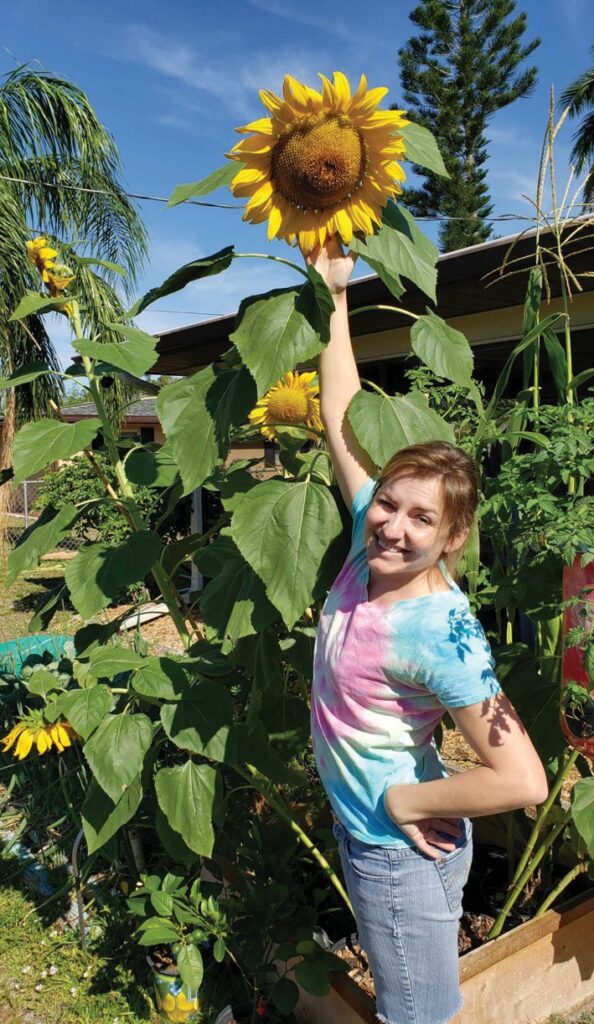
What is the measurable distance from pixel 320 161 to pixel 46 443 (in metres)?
0.70

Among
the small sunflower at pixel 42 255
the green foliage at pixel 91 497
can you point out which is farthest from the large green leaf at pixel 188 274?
the green foliage at pixel 91 497

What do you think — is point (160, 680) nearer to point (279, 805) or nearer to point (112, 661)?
point (112, 661)

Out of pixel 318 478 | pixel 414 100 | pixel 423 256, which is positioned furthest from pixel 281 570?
pixel 414 100

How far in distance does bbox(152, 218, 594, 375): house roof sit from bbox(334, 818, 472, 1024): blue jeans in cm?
153

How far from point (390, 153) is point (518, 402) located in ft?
1.60

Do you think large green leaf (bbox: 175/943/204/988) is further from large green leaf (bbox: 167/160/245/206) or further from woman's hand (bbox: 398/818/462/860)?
large green leaf (bbox: 167/160/245/206)

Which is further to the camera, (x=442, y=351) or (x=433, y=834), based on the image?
(x=442, y=351)

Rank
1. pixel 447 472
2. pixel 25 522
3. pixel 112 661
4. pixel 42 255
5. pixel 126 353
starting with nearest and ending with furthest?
pixel 447 472, pixel 126 353, pixel 112 661, pixel 42 255, pixel 25 522

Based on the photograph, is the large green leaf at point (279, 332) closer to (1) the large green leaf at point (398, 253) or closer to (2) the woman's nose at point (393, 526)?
(1) the large green leaf at point (398, 253)

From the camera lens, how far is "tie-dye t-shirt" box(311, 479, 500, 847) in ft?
3.38

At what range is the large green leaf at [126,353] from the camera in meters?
1.30

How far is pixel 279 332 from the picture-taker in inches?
43.2

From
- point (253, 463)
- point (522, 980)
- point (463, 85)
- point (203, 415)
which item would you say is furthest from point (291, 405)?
point (463, 85)

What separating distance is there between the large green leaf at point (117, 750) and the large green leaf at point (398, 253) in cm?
85
